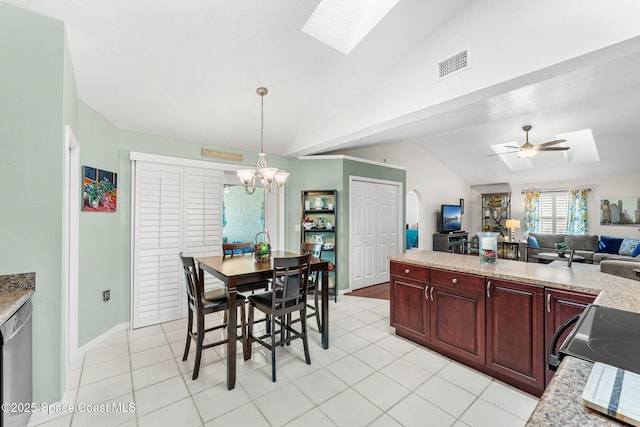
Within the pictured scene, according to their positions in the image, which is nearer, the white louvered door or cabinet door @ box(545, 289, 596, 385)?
cabinet door @ box(545, 289, 596, 385)

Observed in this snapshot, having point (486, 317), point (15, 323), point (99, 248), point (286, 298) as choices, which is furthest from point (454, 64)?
point (99, 248)

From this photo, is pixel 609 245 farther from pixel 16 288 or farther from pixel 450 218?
pixel 16 288

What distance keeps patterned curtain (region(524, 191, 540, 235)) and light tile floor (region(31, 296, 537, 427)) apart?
748cm

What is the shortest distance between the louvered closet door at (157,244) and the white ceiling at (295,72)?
66 centimetres

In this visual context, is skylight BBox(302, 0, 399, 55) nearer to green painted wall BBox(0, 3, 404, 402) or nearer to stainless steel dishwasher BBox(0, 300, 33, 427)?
green painted wall BBox(0, 3, 404, 402)

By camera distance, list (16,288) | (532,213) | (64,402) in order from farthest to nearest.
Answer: (532,213)
(64,402)
(16,288)

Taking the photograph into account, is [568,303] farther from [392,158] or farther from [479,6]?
[392,158]

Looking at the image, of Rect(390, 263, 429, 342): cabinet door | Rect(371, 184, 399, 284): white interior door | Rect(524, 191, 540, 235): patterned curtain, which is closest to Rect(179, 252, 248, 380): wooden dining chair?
Rect(390, 263, 429, 342): cabinet door

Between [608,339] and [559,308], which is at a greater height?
[608,339]

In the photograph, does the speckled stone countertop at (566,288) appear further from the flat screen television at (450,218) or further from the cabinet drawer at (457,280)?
the flat screen television at (450,218)

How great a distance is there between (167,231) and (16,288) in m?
1.88

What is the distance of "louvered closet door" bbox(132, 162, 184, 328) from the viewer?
11.2 feet

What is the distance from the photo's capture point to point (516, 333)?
2145 millimetres

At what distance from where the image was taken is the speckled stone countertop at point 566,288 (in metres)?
0.60
